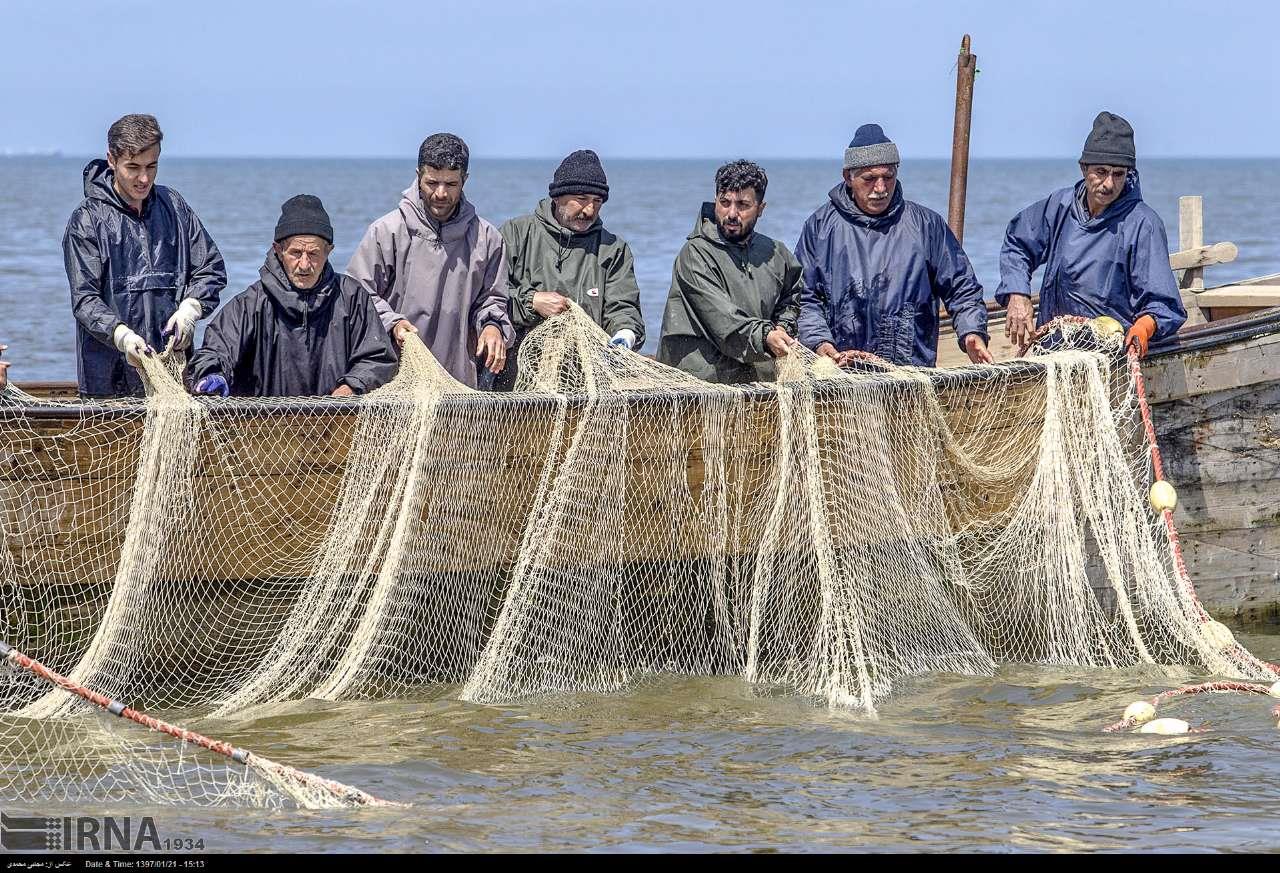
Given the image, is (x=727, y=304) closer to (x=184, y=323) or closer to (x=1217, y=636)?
(x=184, y=323)

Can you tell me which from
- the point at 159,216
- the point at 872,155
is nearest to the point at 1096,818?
the point at 872,155

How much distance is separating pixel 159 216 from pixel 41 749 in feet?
7.44

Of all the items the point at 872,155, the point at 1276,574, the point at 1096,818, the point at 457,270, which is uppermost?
the point at 872,155

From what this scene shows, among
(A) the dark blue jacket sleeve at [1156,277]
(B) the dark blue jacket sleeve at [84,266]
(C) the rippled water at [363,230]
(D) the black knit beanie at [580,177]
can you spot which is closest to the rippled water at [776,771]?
(A) the dark blue jacket sleeve at [1156,277]

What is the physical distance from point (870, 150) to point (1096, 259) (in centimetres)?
110

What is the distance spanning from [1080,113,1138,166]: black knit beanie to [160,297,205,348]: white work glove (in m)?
3.76

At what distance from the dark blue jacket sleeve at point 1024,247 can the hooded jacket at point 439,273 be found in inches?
87.8

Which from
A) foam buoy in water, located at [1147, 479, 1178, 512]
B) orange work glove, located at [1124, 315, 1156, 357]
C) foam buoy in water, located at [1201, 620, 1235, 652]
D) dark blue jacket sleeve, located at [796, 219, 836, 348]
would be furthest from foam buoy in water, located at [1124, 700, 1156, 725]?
dark blue jacket sleeve, located at [796, 219, 836, 348]

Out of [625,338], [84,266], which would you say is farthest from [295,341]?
[625,338]

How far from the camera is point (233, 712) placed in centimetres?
663

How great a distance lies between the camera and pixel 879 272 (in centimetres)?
757

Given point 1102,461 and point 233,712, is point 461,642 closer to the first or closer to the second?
point 233,712

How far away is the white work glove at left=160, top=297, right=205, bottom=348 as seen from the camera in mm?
6766

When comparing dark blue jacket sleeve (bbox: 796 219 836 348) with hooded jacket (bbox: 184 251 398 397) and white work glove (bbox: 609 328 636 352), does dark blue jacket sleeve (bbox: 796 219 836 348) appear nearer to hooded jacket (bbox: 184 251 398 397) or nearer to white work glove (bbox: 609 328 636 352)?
white work glove (bbox: 609 328 636 352)
